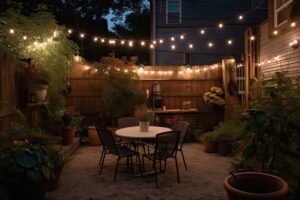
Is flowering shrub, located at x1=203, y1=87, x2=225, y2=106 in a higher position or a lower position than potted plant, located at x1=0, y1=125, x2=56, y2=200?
higher

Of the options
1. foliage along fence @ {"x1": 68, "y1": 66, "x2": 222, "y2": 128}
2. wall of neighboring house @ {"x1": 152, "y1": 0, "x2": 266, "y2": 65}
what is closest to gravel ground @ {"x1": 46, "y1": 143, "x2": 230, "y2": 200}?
foliage along fence @ {"x1": 68, "y1": 66, "x2": 222, "y2": 128}

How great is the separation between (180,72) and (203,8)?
392 centimetres

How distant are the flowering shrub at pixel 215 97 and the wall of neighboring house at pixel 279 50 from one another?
4.09 ft

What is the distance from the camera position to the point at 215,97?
7.06 meters

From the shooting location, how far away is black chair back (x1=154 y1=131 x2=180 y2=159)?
3.85 metres

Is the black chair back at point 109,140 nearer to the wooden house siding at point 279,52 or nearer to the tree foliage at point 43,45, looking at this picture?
the tree foliage at point 43,45

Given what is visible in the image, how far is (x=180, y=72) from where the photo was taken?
25.1 ft

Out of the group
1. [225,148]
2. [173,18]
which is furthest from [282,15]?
[173,18]

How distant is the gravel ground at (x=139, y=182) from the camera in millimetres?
3520

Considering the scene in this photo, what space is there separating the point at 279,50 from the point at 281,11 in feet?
2.92

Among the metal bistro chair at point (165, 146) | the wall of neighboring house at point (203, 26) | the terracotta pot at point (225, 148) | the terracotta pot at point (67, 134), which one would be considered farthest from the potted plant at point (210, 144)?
the wall of neighboring house at point (203, 26)

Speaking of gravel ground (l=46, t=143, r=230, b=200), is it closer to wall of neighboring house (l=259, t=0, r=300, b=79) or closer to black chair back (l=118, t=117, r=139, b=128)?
black chair back (l=118, t=117, r=139, b=128)

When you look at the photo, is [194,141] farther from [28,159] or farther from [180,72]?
[28,159]

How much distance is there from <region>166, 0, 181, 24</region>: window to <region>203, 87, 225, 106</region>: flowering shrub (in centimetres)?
412
